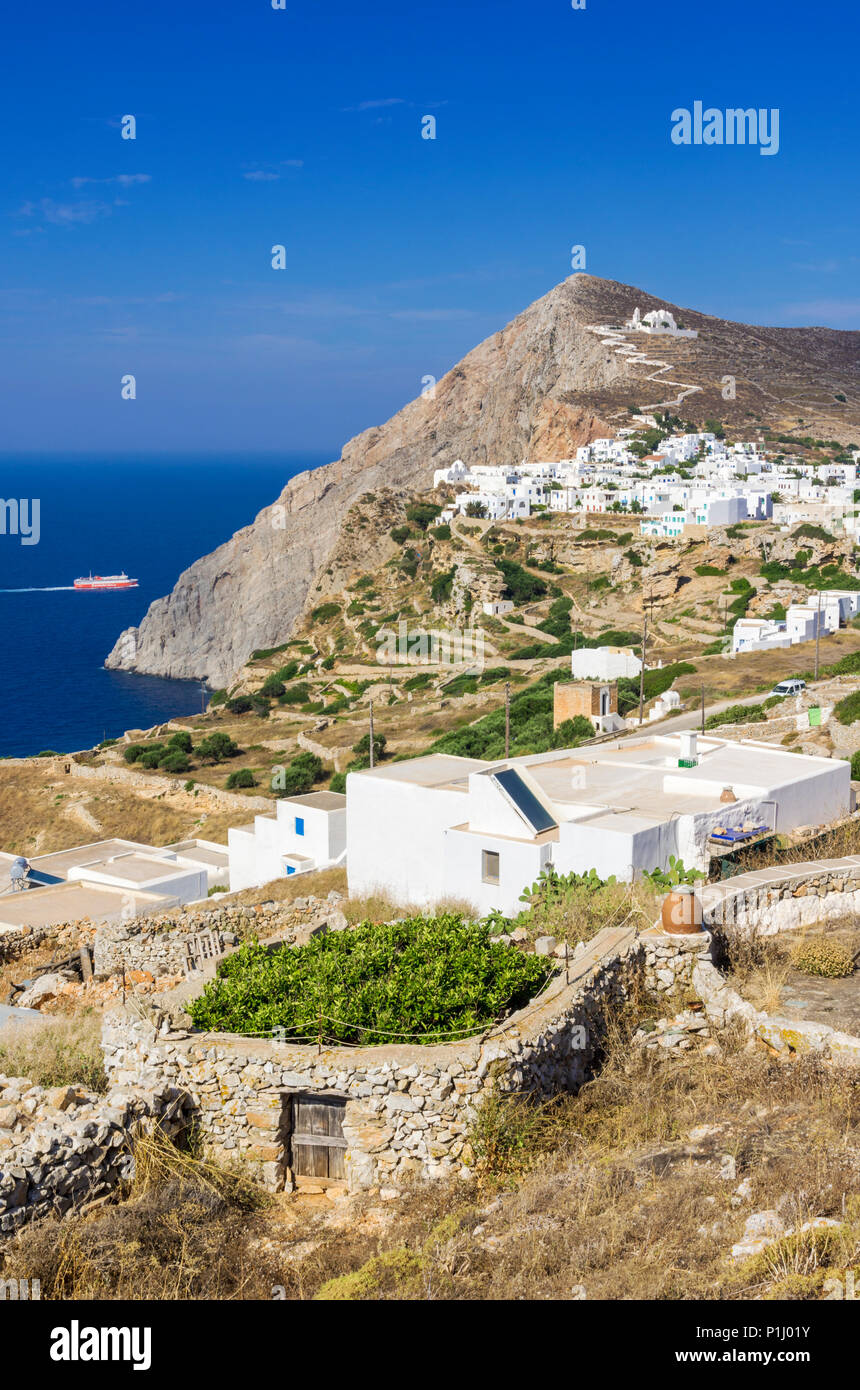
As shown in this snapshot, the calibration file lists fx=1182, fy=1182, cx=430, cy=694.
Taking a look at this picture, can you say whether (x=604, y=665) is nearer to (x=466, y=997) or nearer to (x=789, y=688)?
(x=789, y=688)

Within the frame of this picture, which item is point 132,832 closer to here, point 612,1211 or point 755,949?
point 755,949

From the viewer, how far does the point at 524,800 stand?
43.5 feet

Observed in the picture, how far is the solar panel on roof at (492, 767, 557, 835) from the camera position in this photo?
1299 cm

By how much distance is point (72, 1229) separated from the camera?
5.59m

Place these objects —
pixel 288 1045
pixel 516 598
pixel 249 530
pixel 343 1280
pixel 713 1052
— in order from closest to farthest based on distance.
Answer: pixel 343 1280 → pixel 288 1045 → pixel 713 1052 → pixel 516 598 → pixel 249 530

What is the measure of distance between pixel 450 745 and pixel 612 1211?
3016 cm

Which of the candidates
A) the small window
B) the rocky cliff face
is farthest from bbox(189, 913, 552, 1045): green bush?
the rocky cliff face

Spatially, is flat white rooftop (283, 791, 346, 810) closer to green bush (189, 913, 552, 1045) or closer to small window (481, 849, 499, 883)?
small window (481, 849, 499, 883)

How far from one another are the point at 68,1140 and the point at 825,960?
542 cm

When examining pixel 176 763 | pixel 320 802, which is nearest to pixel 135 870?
pixel 320 802

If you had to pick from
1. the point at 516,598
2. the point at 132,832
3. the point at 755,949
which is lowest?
the point at 132,832

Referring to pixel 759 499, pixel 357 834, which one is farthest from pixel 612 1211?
pixel 759 499

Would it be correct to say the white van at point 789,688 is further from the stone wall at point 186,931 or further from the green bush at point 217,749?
the green bush at point 217,749
